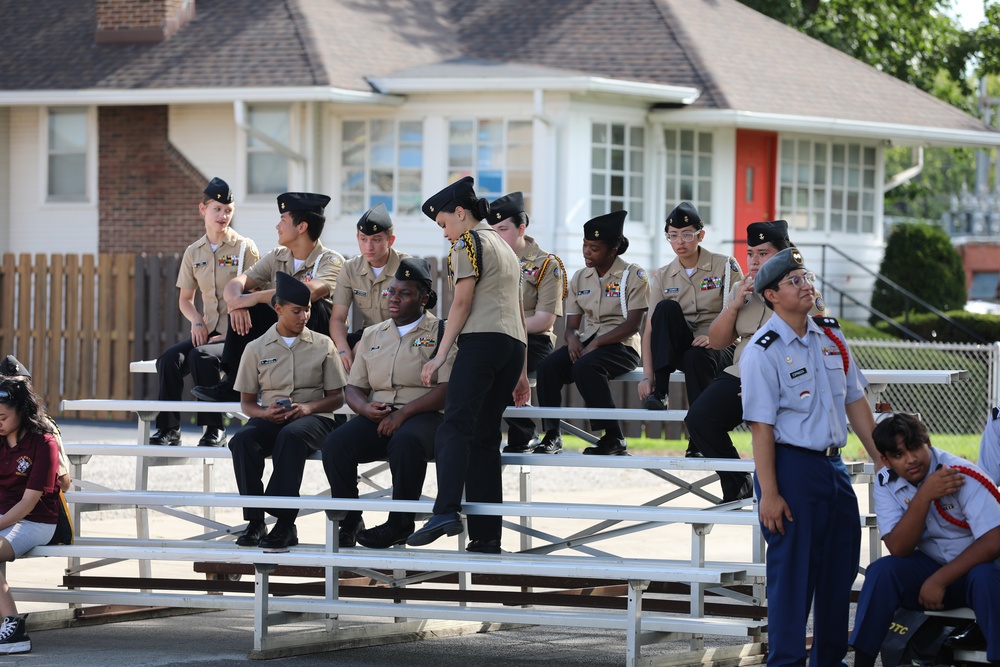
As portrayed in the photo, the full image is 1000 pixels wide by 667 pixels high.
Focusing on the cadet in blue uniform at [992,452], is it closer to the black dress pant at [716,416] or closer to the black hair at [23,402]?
the black dress pant at [716,416]

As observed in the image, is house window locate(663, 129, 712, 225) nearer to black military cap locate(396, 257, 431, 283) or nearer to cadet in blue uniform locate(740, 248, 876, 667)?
black military cap locate(396, 257, 431, 283)

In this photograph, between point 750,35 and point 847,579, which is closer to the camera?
point 847,579

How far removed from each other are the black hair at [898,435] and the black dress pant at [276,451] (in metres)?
3.18

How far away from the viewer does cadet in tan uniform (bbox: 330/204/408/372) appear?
955cm

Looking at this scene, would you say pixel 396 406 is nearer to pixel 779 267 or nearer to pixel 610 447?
pixel 610 447

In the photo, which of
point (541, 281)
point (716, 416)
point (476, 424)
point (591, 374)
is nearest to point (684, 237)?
point (591, 374)

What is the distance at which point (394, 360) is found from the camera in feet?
28.3

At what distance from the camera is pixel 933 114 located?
2586 centimetres

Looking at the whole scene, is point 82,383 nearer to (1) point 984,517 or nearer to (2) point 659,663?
(2) point 659,663

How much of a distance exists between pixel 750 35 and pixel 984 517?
19.8m

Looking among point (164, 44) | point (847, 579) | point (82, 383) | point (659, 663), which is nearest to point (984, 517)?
point (847, 579)

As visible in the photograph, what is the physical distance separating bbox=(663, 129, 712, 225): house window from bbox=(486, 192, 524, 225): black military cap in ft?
43.4

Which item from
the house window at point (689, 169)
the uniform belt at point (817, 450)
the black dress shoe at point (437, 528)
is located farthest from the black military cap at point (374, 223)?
the house window at point (689, 169)

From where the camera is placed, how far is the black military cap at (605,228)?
959 centimetres
